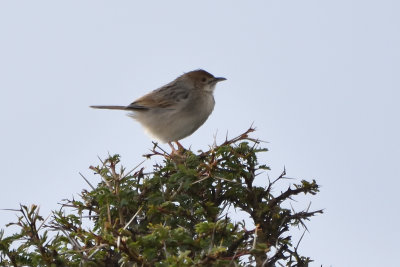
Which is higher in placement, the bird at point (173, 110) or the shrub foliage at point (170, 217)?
the bird at point (173, 110)

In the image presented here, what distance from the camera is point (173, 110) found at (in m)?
9.96

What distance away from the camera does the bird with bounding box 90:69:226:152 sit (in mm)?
9758

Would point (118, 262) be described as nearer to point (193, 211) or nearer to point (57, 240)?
point (57, 240)

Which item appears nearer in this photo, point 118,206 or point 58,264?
point 58,264

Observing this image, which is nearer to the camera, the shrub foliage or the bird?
the shrub foliage

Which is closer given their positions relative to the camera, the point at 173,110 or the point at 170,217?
the point at 170,217

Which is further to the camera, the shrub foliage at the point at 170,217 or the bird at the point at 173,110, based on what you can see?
the bird at the point at 173,110

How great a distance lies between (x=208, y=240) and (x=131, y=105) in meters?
6.82

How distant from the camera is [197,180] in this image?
4.39m

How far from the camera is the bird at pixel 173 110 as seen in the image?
9758 mm

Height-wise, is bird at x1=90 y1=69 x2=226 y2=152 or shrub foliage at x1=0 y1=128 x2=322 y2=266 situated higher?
bird at x1=90 y1=69 x2=226 y2=152

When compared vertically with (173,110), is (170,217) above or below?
below

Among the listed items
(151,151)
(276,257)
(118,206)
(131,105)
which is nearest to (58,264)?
(118,206)

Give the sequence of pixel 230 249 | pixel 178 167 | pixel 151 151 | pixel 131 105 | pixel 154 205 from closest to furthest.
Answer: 1. pixel 230 249
2. pixel 154 205
3. pixel 178 167
4. pixel 151 151
5. pixel 131 105
